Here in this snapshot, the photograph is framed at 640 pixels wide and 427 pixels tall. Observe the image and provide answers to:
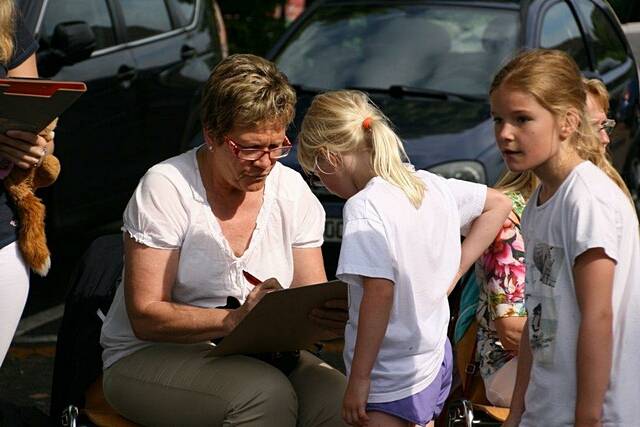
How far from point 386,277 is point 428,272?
0.19 meters

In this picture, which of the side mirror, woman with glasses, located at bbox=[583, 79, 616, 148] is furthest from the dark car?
woman with glasses, located at bbox=[583, 79, 616, 148]

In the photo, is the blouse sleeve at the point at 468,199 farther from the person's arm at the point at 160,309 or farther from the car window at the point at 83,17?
the car window at the point at 83,17

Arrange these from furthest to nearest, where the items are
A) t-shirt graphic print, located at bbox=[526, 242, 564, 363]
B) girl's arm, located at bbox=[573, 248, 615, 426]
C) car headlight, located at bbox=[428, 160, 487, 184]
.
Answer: car headlight, located at bbox=[428, 160, 487, 184] → t-shirt graphic print, located at bbox=[526, 242, 564, 363] → girl's arm, located at bbox=[573, 248, 615, 426]

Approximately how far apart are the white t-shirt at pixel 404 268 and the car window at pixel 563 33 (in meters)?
4.07

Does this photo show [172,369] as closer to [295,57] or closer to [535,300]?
[535,300]

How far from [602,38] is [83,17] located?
10.4 feet

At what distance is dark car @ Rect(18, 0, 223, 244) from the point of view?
6.80 meters

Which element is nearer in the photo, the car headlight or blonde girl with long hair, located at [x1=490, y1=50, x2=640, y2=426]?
blonde girl with long hair, located at [x1=490, y1=50, x2=640, y2=426]

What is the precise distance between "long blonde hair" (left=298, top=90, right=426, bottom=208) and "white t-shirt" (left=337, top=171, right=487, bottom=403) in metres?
0.05

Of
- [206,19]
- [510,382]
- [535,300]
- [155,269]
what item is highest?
[535,300]

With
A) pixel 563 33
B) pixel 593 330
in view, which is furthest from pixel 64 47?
pixel 593 330

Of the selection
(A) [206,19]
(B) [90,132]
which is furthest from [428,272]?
(A) [206,19]

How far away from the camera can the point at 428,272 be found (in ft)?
11.4

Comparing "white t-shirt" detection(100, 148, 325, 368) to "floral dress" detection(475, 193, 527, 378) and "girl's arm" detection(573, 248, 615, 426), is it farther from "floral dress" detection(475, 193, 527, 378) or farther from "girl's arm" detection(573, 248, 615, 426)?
"girl's arm" detection(573, 248, 615, 426)
